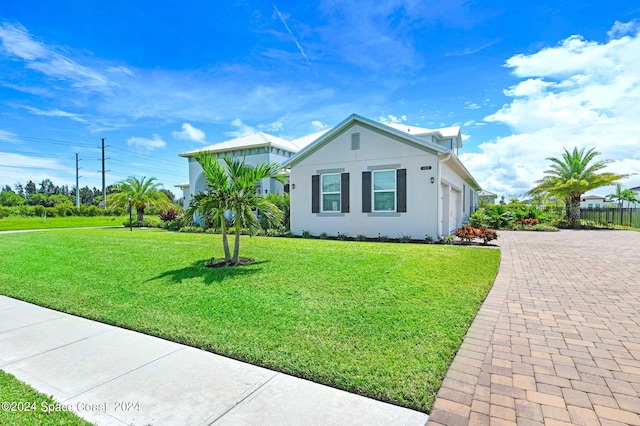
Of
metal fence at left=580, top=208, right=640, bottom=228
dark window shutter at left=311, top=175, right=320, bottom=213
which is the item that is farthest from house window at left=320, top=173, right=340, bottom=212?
metal fence at left=580, top=208, right=640, bottom=228

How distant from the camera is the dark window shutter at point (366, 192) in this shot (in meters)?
13.3

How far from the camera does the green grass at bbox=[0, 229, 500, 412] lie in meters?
3.17

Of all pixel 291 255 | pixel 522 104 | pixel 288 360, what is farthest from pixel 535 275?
pixel 522 104

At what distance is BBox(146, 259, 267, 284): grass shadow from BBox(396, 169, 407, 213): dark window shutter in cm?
722

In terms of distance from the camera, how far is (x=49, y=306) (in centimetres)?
534

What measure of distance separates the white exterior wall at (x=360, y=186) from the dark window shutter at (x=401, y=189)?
0.14 metres

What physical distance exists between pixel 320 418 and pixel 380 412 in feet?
1.59

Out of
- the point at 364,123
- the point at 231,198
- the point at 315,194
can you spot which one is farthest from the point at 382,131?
the point at 231,198

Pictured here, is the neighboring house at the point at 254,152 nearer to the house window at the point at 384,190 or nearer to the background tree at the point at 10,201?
the house window at the point at 384,190

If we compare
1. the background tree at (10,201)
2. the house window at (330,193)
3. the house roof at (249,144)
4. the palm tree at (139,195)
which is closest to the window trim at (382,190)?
the house window at (330,193)

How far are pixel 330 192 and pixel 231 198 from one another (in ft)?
Answer: 24.4

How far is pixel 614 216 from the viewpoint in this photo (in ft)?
74.5

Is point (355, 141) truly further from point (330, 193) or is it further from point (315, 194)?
point (315, 194)

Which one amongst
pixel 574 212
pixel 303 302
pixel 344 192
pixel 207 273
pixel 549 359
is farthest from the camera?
pixel 574 212
